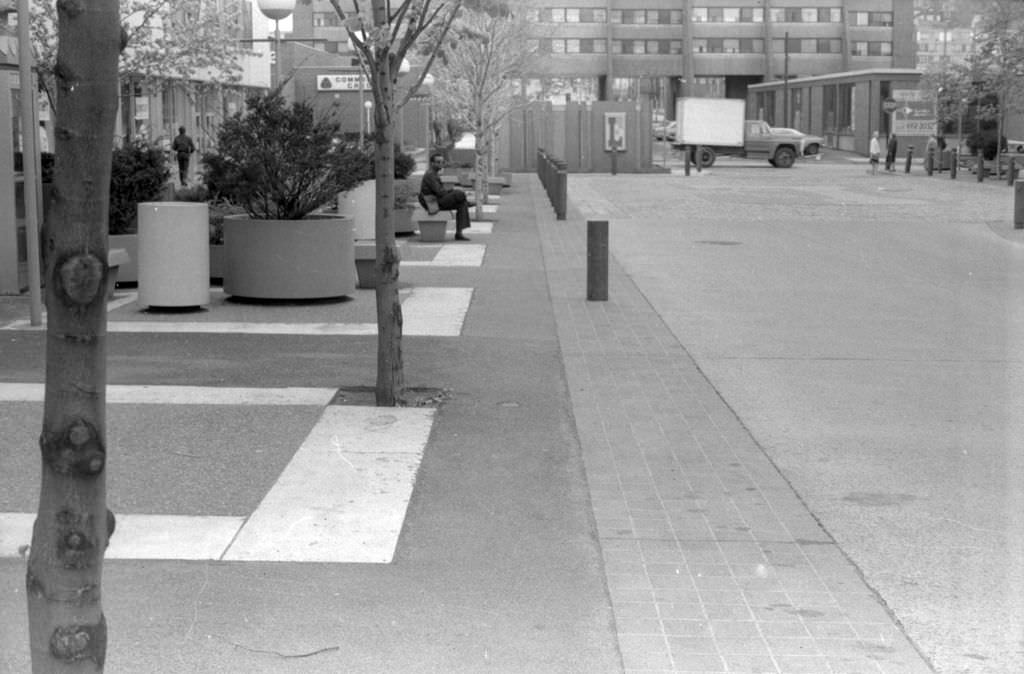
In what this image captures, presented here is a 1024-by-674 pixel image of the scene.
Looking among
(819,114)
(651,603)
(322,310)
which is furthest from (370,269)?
(819,114)

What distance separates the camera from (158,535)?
630 centimetres

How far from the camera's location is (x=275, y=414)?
8922 mm

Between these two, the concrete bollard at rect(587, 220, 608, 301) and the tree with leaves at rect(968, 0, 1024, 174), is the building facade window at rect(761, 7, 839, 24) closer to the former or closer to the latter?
the tree with leaves at rect(968, 0, 1024, 174)

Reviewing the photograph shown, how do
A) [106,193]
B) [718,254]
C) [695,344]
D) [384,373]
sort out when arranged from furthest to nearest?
1. [718,254]
2. [695,344]
3. [384,373]
4. [106,193]

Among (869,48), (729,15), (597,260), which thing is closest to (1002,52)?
(597,260)

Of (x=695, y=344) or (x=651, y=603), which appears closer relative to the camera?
(x=651, y=603)

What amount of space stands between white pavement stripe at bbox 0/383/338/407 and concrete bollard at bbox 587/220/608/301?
574cm

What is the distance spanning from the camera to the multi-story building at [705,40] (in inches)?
2672

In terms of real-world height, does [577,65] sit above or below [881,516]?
above

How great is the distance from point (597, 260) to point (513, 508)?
840cm

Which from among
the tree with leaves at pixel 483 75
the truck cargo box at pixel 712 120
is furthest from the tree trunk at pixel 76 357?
the truck cargo box at pixel 712 120

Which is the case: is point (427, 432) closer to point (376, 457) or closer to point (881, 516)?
point (376, 457)

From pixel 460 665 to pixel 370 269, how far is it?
10797mm

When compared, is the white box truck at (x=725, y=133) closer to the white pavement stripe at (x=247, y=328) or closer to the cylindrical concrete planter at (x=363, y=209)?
the cylindrical concrete planter at (x=363, y=209)
